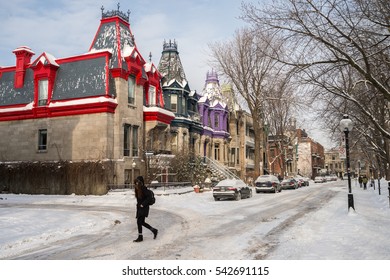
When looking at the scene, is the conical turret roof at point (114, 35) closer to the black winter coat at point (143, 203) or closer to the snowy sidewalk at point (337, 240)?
the black winter coat at point (143, 203)

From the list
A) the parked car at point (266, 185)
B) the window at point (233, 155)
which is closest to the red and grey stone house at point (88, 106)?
the parked car at point (266, 185)

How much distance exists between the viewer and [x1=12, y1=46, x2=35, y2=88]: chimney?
1284 inches

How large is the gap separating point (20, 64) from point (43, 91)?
422 cm

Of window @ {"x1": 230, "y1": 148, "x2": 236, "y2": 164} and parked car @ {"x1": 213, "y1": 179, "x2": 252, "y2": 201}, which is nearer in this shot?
parked car @ {"x1": 213, "y1": 179, "x2": 252, "y2": 201}

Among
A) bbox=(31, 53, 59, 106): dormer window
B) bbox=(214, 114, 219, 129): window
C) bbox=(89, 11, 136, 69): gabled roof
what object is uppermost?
bbox=(89, 11, 136, 69): gabled roof

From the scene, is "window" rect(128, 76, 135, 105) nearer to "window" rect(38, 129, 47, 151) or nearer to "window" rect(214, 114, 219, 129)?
"window" rect(38, 129, 47, 151)

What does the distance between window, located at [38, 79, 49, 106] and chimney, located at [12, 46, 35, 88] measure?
8.86 ft

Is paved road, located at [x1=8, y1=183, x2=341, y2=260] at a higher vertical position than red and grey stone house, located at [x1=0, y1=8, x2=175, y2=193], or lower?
lower

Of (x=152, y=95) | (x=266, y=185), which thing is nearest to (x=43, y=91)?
(x=152, y=95)

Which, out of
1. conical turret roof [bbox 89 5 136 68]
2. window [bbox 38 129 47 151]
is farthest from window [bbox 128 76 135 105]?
window [bbox 38 129 47 151]

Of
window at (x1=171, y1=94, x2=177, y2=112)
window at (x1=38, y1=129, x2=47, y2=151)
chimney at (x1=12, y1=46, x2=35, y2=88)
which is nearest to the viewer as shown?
window at (x1=38, y1=129, x2=47, y2=151)

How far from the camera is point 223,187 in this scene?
23.0 m

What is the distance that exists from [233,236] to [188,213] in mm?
6376

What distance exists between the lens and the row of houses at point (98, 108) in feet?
93.6
